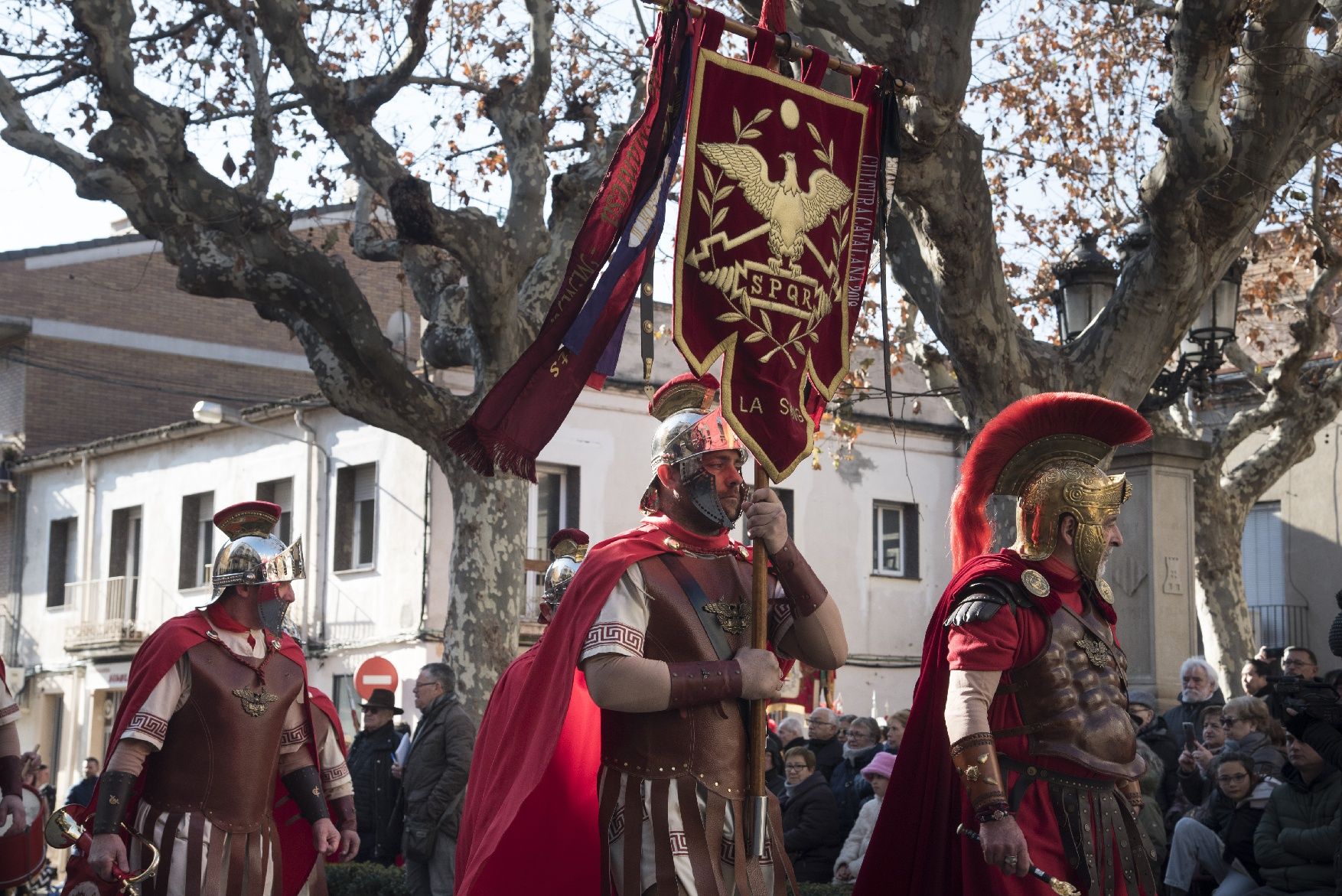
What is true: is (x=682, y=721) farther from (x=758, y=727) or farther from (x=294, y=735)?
(x=294, y=735)

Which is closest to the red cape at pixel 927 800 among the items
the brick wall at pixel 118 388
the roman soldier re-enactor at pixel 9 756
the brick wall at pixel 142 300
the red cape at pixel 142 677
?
the red cape at pixel 142 677

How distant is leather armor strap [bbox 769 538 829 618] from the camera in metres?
5.11

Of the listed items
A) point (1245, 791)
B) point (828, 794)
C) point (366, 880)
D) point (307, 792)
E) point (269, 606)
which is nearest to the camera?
point (269, 606)

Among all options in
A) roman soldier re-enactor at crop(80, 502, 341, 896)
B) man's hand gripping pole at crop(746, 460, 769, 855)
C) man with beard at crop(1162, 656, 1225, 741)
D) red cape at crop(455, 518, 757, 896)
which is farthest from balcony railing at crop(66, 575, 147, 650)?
man's hand gripping pole at crop(746, 460, 769, 855)

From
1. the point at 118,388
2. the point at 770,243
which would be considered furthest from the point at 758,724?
the point at 118,388

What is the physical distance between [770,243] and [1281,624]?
2293 cm

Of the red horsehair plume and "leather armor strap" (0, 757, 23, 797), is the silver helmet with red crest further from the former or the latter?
"leather armor strap" (0, 757, 23, 797)

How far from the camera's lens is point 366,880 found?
1150 centimetres

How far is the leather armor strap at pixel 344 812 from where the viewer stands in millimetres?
7453

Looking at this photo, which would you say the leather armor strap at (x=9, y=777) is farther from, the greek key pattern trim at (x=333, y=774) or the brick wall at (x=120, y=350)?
the brick wall at (x=120, y=350)

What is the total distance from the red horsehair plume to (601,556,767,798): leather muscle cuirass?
114 cm

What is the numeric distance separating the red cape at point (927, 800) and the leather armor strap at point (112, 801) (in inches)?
109

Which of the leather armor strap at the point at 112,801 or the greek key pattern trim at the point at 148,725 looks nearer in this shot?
the leather armor strap at the point at 112,801

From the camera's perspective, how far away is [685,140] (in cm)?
515
